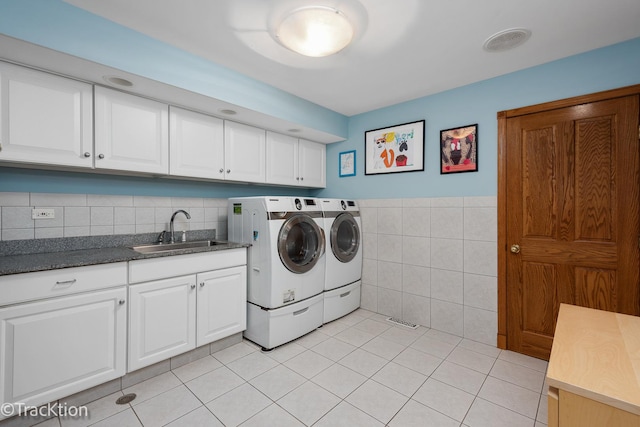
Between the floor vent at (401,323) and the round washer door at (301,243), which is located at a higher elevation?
the round washer door at (301,243)

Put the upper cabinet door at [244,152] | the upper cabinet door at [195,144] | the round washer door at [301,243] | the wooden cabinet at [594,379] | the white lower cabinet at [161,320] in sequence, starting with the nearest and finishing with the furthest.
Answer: the wooden cabinet at [594,379] → the white lower cabinet at [161,320] → the upper cabinet door at [195,144] → the round washer door at [301,243] → the upper cabinet door at [244,152]

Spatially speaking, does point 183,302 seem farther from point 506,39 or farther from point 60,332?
point 506,39

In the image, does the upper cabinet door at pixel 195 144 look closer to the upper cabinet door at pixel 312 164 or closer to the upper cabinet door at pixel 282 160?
the upper cabinet door at pixel 282 160

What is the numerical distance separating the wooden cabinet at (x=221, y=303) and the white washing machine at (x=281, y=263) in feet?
0.36

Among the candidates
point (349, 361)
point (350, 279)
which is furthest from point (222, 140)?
point (349, 361)

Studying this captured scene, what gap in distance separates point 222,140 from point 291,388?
2186 mm

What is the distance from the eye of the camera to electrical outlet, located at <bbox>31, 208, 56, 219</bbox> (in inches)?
80.0

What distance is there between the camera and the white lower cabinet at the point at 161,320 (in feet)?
6.32

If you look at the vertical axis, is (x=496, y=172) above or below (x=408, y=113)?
below

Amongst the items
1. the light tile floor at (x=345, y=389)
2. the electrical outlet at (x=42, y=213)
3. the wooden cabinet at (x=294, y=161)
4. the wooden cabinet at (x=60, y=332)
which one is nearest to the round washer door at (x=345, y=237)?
the wooden cabinet at (x=294, y=161)

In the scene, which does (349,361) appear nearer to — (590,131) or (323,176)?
(323,176)

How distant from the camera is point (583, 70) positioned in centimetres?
212

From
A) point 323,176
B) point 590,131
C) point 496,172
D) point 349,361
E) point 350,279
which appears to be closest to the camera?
point 590,131

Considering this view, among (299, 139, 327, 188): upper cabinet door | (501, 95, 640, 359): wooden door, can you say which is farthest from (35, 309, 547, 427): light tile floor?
(299, 139, 327, 188): upper cabinet door
